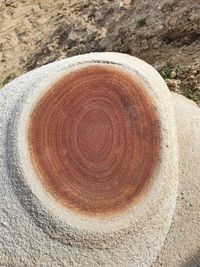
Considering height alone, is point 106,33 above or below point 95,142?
below

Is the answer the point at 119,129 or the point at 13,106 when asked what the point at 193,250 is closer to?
the point at 119,129

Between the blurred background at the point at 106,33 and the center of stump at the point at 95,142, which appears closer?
the center of stump at the point at 95,142

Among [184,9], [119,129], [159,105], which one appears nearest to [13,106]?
[119,129]

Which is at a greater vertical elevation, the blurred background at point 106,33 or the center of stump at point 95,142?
the center of stump at point 95,142

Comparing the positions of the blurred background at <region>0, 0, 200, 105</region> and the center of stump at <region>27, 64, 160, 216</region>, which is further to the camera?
the blurred background at <region>0, 0, 200, 105</region>
